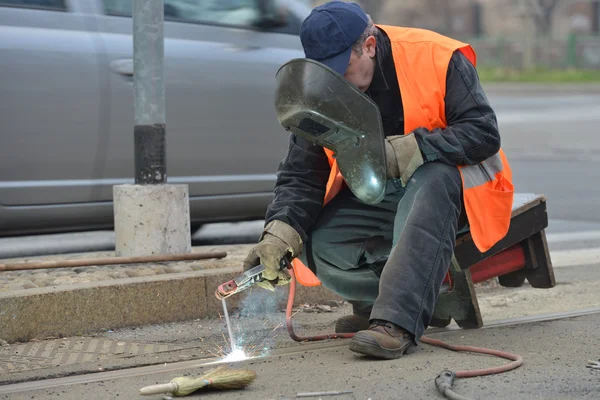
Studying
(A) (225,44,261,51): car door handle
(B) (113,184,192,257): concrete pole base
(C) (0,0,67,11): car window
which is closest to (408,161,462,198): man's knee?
(B) (113,184,192,257): concrete pole base

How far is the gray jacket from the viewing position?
3742mm

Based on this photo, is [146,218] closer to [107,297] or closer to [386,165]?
[107,297]

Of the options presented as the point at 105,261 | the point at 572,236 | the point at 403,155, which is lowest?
the point at 572,236

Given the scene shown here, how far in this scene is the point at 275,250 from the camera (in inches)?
153

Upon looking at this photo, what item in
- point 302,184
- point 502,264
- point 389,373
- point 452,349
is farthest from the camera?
point 502,264

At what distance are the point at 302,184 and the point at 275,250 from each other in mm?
330

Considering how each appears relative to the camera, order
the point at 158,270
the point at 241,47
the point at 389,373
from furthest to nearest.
→ 1. the point at 241,47
2. the point at 158,270
3. the point at 389,373

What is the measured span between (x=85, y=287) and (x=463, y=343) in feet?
5.07

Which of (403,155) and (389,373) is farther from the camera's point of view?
(403,155)

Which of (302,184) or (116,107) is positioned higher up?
(116,107)

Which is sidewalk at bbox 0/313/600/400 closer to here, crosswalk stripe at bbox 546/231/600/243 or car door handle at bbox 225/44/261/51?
car door handle at bbox 225/44/261/51

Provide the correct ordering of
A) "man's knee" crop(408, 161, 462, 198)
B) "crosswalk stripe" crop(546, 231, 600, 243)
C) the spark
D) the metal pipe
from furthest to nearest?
"crosswalk stripe" crop(546, 231, 600, 243)
the metal pipe
the spark
"man's knee" crop(408, 161, 462, 198)

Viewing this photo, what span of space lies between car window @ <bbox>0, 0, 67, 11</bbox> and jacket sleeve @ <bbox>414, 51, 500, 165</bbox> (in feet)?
8.69

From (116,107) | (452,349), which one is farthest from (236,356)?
(116,107)
